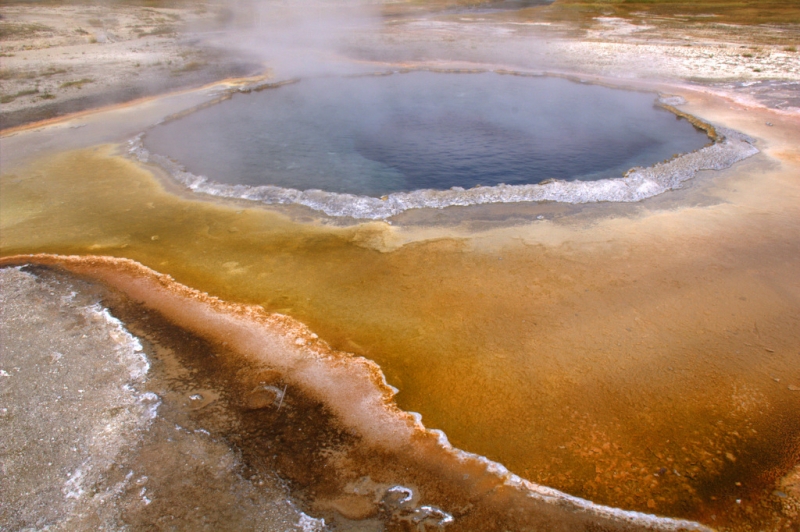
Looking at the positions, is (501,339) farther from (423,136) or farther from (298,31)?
(298,31)

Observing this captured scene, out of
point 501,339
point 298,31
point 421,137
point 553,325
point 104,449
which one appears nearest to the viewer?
point 104,449

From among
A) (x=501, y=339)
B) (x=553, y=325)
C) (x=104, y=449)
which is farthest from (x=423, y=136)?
(x=104, y=449)

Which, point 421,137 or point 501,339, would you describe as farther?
point 421,137

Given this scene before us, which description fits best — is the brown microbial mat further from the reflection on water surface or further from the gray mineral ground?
the gray mineral ground

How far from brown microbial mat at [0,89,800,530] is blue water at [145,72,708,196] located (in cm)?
138

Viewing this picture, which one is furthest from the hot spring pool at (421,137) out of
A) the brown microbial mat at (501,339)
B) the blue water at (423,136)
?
the brown microbial mat at (501,339)

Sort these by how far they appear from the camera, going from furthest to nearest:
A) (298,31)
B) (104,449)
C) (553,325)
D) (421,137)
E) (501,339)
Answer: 1. (298,31)
2. (421,137)
3. (553,325)
4. (501,339)
5. (104,449)

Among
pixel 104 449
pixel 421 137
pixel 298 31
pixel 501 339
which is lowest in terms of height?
pixel 104 449

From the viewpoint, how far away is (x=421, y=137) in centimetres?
955

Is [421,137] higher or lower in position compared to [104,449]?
higher

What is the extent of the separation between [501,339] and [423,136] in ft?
19.5

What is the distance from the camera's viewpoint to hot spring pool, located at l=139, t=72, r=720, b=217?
26.5 ft

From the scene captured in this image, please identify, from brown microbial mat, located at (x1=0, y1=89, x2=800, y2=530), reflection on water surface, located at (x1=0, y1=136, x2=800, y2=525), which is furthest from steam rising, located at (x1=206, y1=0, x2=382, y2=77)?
brown microbial mat, located at (x1=0, y1=89, x2=800, y2=530)

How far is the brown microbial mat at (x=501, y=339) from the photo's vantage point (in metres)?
3.29
